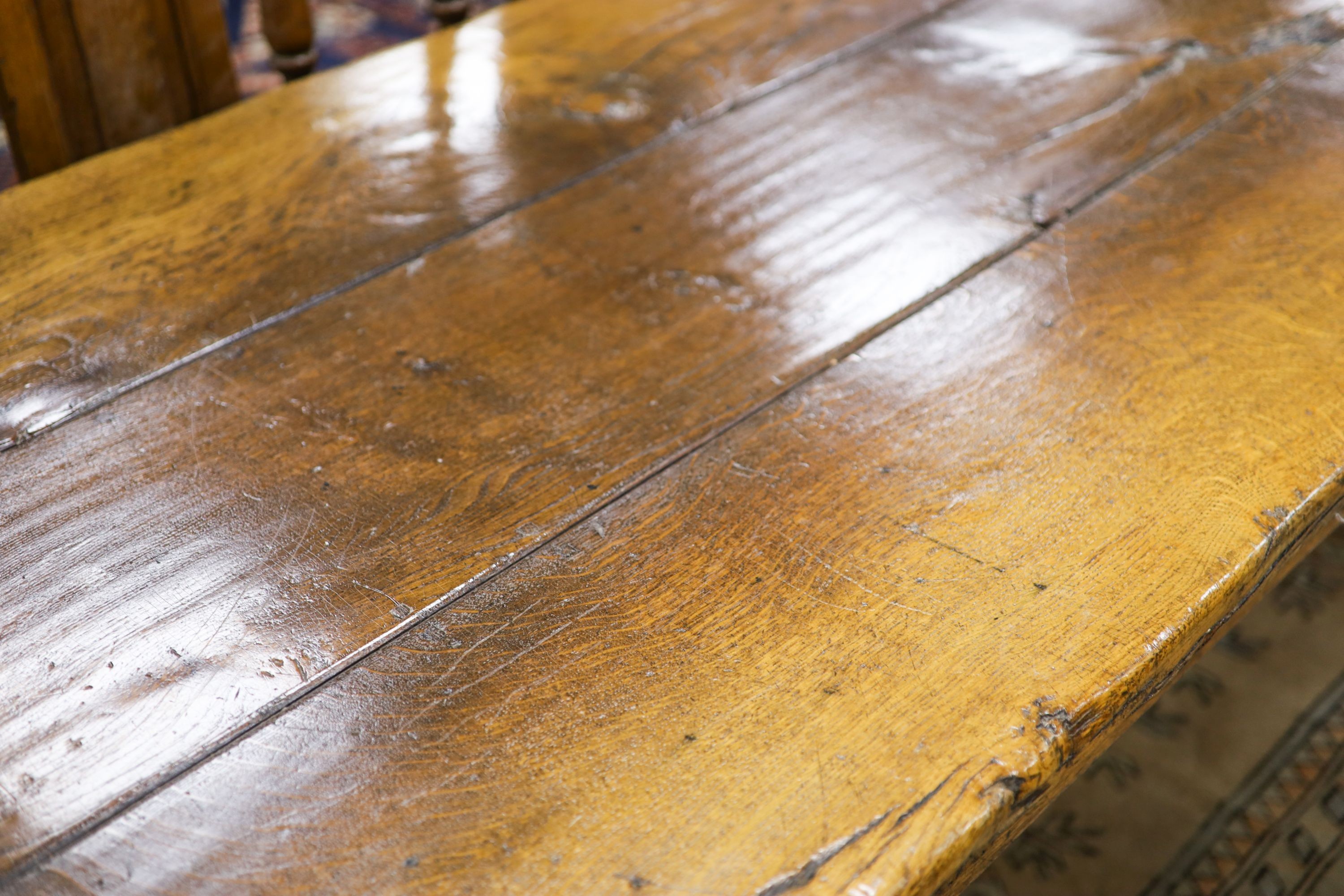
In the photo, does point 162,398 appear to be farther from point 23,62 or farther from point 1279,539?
point 1279,539

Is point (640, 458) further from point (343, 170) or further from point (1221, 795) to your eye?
point (1221, 795)

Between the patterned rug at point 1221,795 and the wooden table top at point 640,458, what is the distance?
0.56 metres

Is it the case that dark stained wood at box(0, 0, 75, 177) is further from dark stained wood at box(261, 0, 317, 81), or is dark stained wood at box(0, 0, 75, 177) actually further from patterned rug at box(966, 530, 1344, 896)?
patterned rug at box(966, 530, 1344, 896)

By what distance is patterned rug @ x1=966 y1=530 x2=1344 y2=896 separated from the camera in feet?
A: 4.06

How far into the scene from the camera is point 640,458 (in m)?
0.67

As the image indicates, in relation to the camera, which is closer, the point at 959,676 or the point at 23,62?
the point at 959,676

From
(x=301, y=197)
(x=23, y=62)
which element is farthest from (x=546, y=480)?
(x=23, y=62)

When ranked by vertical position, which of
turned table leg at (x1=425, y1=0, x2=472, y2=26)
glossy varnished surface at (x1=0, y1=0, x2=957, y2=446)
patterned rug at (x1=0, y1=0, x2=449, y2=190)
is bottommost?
patterned rug at (x1=0, y1=0, x2=449, y2=190)

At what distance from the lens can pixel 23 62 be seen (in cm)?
94

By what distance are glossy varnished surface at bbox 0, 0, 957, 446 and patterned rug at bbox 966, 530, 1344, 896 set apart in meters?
0.78

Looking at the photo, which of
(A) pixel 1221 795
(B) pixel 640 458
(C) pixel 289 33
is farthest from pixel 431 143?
(A) pixel 1221 795

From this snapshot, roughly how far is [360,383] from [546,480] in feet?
0.50

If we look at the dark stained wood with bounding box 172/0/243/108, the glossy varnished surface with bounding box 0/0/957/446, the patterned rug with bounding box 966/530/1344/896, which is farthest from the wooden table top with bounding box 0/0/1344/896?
the patterned rug with bounding box 966/530/1344/896

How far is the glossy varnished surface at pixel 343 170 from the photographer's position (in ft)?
2.48
